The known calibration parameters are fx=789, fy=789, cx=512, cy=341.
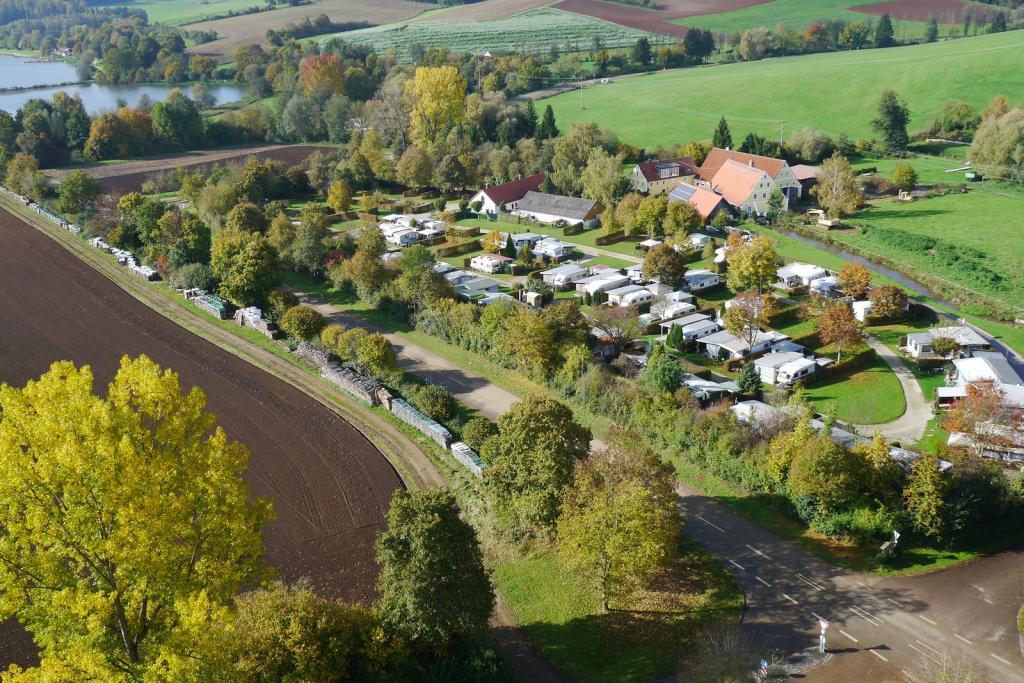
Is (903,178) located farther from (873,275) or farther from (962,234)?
(873,275)

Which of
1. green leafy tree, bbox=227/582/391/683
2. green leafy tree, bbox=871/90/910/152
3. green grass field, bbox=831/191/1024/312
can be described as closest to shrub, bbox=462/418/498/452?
green leafy tree, bbox=227/582/391/683

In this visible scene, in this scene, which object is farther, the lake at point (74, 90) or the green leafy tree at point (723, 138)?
the lake at point (74, 90)

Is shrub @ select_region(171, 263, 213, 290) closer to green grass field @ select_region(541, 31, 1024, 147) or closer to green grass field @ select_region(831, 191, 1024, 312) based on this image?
green grass field @ select_region(831, 191, 1024, 312)

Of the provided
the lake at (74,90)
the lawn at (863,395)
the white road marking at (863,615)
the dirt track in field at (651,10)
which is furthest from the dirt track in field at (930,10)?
the white road marking at (863,615)

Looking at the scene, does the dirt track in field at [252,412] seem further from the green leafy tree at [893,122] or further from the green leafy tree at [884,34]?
the green leafy tree at [884,34]

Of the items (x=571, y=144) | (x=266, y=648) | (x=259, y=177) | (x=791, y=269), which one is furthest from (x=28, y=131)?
(x=266, y=648)

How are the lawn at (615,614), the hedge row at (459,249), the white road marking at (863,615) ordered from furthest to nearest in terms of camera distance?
the hedge row at (459,249) < the white road marking at (863,615) < the lawn at (615,614)
